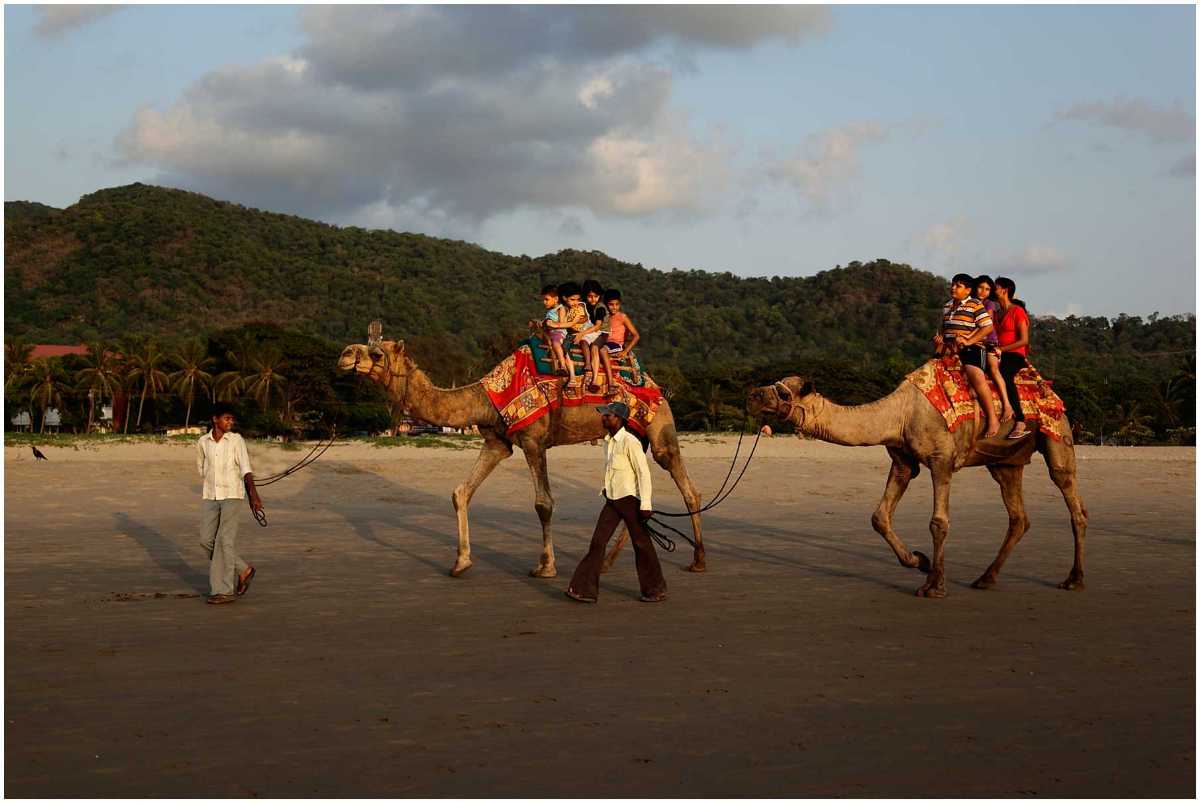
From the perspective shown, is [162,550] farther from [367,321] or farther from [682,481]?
[367,321]

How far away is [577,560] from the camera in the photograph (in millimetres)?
13828

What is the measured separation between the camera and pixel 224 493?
10.6 m

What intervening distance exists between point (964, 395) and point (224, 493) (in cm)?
685

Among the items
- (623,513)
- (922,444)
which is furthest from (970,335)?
(623,513)

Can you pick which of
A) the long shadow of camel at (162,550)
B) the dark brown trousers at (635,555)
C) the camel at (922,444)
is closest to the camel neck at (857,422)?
the camel at (922,444)

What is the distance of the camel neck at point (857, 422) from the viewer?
11430 mm

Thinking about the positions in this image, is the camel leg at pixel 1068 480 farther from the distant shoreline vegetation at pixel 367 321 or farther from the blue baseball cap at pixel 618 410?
the distant shoreline vegetation at pixel 367 321

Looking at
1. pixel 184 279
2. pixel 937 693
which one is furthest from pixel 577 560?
pixel 184 279

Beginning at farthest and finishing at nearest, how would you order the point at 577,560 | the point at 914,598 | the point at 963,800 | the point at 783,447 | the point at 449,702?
the point at 783,447 → the point at 577,560 → the point at 914,598 → the point at 449,702 → the point at 963,800

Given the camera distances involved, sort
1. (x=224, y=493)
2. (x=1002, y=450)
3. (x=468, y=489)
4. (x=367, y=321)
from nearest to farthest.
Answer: (x=224, y=493), (x=1002, y=450), (x=468, y=489), (x=367, y=321)

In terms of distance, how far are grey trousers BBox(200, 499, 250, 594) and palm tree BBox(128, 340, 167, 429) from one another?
2146 inches

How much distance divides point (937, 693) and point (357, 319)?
98.8m

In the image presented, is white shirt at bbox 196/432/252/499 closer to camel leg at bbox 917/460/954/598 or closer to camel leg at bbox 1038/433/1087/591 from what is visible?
camel leg at bbox 917/460/954/598

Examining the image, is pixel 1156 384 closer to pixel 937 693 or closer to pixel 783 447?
pixel 783 447
